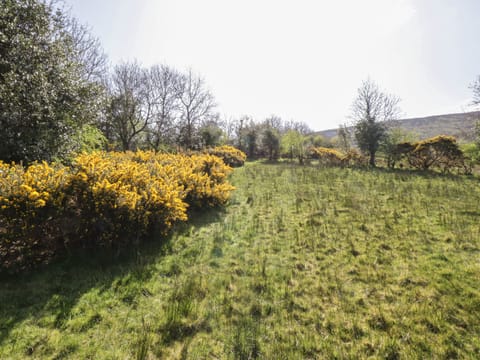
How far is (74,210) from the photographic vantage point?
11.6 feet

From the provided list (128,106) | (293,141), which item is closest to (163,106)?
(128,106)

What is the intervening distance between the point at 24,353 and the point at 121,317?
0.84 m

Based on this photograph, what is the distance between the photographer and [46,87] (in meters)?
5.47

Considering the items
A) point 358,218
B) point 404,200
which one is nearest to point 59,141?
point 358,218

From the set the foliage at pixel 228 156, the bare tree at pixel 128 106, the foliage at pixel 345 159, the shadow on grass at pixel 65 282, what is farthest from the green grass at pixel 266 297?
the bare tree at pixel 128 106

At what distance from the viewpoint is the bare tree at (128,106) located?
1912cm

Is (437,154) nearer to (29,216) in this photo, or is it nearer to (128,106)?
(29,216)

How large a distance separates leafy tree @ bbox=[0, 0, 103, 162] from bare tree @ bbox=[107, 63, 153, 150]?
13.2 m

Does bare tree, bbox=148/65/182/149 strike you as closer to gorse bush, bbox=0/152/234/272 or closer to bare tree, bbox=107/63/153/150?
bare tree, bbox=107/63/153/150

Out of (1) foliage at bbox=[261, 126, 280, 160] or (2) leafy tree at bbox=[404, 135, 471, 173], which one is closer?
(2) leafy tree at bbox=[404, 135, 471, 173]

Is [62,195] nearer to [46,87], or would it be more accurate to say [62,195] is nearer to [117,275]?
[117,275]

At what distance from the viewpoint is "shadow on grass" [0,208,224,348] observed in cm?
245

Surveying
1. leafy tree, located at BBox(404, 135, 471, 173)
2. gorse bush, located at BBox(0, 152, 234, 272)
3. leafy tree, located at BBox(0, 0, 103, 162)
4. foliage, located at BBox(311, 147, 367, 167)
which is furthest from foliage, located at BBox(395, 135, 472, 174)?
leafy tree, located at BBox(0, 0, 103, 162)

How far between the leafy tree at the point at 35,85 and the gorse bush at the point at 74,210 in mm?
2340
